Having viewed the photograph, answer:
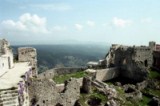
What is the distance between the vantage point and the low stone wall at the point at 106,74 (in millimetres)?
52156

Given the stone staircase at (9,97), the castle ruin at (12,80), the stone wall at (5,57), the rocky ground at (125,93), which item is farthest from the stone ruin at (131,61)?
the stone staircase at (9,97)

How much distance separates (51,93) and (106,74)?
65.4ft

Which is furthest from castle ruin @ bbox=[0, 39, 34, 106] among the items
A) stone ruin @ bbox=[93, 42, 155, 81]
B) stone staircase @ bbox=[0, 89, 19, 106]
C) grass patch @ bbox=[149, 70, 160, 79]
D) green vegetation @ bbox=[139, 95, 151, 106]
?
grass patch @ bbox=[149, 70, 160, 79]

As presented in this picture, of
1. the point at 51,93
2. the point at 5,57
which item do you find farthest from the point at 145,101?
the point at 5,57

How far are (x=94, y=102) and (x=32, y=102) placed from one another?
843cm

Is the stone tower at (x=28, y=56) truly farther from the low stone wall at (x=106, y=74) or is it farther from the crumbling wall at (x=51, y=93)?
the low stone wall at (x=106, y=74)

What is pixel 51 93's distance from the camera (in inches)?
1384

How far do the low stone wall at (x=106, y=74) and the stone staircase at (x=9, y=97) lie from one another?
26273 millimetres

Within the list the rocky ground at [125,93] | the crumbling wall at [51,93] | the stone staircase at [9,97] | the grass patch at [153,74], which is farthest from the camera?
the grass patch at [153,74]

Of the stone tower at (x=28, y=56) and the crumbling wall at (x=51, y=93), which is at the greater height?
the stone tower at (x=28, y=56)

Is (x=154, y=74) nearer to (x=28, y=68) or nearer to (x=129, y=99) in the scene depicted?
(x=129, y=99)

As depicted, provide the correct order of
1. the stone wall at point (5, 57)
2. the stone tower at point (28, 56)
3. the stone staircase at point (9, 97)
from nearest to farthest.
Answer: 1. the stone staircase at point (9, 97)
2. the stone wall at point (5, 57)
3. the stone tower at point (28, 56)

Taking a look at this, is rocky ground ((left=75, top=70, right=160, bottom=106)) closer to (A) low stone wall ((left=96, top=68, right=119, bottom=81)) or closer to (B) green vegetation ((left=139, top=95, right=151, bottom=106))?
(B) green vegetation ((left=139, top=95, right=151, bottom=106))

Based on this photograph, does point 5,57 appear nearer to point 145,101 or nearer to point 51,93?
point 51,93
